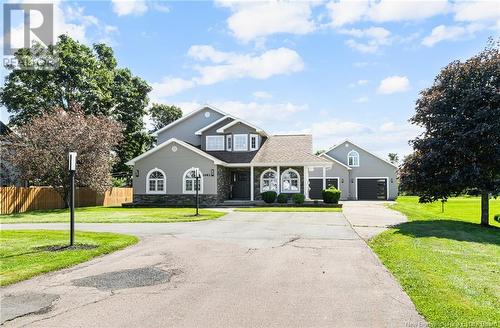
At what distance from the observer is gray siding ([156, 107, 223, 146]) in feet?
121

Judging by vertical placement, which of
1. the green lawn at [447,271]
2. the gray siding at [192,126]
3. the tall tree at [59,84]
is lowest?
the green lawn at [447,271]

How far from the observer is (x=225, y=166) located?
32.9 m

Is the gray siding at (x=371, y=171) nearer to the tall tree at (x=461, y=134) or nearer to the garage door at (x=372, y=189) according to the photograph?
the garage door at (x=372, y=189)

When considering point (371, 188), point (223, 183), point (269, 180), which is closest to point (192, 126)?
point (223, 183)

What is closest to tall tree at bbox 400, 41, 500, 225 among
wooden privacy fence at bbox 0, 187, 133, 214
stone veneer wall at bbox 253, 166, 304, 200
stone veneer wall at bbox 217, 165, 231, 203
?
stone veneer wall at bbox 253, 166, 304, 200

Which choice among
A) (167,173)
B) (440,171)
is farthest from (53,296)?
(167,173)

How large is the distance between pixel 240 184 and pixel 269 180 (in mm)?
3084

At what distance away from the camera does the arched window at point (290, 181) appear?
106 feet

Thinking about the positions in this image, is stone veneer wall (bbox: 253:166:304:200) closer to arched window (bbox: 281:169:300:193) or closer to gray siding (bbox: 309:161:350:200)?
arched window (bbox: 281:169:300:193)

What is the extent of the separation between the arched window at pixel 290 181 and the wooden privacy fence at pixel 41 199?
14647 millimetres

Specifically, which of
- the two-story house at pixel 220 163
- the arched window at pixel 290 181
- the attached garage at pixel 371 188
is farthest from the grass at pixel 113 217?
the attached garage at pixel 371 188

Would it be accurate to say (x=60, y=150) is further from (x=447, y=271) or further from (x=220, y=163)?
(x=447, y=271)

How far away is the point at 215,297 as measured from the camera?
648 centimetres

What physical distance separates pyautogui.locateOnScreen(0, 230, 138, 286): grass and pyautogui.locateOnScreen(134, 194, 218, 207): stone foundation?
16767mm
